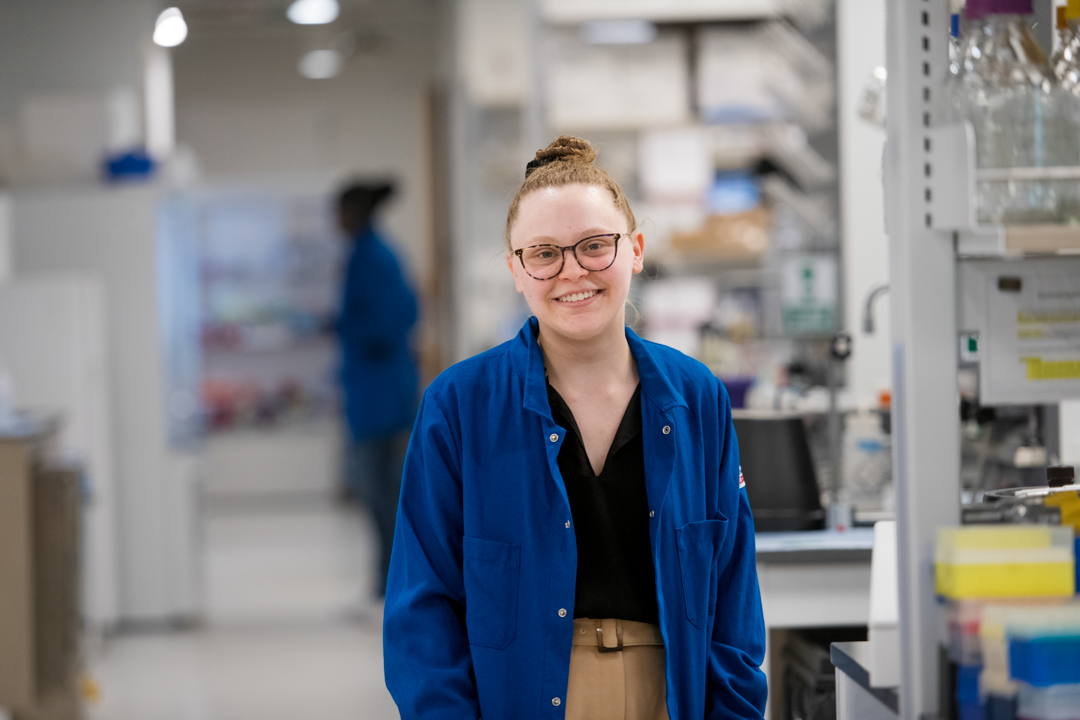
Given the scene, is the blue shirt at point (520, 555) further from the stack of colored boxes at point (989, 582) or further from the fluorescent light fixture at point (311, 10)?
the fluorescent light fixture at point (311, 10)

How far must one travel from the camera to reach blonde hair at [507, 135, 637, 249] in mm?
1570

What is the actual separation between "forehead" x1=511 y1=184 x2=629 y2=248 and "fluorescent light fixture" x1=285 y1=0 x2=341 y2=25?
719 centimetres

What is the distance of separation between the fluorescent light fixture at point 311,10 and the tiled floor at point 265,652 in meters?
3.99

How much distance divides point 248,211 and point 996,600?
29.2 feet

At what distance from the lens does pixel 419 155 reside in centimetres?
1018

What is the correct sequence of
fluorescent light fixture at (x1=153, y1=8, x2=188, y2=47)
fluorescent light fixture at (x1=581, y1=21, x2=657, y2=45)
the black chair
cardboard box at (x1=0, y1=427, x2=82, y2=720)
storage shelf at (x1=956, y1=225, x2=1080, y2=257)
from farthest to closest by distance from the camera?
1. fluorescent light fixture at (x1=153, y1=8, x2=188, y2=47)
2. fluorescent light fixture at (x1=581, y1=21, x2=657, y2=45)
3. cardboard box at (x1=0, y1=427, x2=82, y2=720)
4. the black chair
5. storage shelf at (x1=956, y1=225, x2=1080, y2=257)

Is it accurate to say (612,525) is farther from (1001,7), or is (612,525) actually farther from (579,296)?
(1001,7)

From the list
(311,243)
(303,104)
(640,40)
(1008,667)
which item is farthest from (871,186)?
(303,104)

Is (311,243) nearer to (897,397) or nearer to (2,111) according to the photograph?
(2,111)

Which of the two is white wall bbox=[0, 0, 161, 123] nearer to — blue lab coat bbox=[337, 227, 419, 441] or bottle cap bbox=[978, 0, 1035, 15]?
blue lab coat bbox=[337, 227, 419, 441]

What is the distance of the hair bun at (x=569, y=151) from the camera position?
5.44ft

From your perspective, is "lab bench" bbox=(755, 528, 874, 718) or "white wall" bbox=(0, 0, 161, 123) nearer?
"lab bench" bbox=(755, 528, 874, 718)

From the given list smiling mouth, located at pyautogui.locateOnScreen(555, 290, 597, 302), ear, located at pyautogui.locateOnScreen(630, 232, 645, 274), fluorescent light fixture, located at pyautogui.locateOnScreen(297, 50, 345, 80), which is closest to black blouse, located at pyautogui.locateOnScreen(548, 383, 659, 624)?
smiling mouth, located at pyautogui.locateOnScreen(555, 290, 597, 302)

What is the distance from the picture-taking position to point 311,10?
8.29 m
